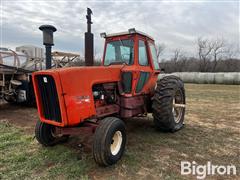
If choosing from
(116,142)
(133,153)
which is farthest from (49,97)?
(133,153)

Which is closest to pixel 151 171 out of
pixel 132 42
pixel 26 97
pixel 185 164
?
pixel 185 164

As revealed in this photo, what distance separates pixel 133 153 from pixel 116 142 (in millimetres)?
447

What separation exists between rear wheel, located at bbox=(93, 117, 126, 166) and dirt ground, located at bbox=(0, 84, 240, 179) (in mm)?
156

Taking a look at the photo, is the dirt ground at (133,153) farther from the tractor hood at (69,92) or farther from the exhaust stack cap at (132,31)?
the exhaust stack cap at (132,31)

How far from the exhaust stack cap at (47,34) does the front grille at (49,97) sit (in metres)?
2.27

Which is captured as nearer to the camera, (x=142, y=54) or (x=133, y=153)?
(x=133, y=153)

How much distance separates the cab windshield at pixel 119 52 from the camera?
420 cm

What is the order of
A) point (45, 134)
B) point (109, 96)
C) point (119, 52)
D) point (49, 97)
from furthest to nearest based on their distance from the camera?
point (119, 52), point (109, 96), point (45, 134), point (49, 97)

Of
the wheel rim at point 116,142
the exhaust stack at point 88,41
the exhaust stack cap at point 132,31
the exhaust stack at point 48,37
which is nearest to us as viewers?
the wheel rim at point 116,142

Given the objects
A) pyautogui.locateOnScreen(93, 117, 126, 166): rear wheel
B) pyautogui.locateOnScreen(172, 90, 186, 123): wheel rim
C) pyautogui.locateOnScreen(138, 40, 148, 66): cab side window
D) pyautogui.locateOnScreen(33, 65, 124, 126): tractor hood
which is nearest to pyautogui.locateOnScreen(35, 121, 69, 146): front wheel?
pyautogui.locateOnScreen(33, 65, 124, 126): tractor hood

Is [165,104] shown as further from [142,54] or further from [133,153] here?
[133,153]

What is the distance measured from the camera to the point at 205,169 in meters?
3.13

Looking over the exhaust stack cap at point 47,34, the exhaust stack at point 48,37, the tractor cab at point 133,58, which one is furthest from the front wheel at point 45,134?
the exhaust stack cap at point 47,34

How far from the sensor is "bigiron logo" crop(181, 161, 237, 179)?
3.01 metres
